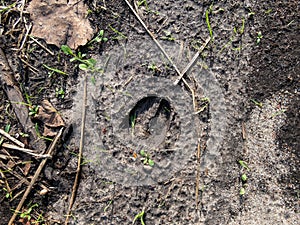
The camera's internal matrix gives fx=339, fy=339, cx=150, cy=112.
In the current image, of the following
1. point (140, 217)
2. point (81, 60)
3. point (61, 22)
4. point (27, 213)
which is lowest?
point (140, 217)

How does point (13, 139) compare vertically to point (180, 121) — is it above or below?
above

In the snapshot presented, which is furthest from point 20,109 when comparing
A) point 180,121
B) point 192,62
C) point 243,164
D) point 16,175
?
point 243,164

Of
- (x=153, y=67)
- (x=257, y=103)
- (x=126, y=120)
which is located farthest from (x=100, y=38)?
(x=257, y=103)

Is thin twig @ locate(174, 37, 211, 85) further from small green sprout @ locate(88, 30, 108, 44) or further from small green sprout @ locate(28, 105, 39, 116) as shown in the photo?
small green sprout @ locate(28, 105, 39, 116)

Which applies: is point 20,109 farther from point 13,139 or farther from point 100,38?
point 100,38

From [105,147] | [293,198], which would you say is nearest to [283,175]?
[293,198]

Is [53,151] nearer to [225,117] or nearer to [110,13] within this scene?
[110,13]
